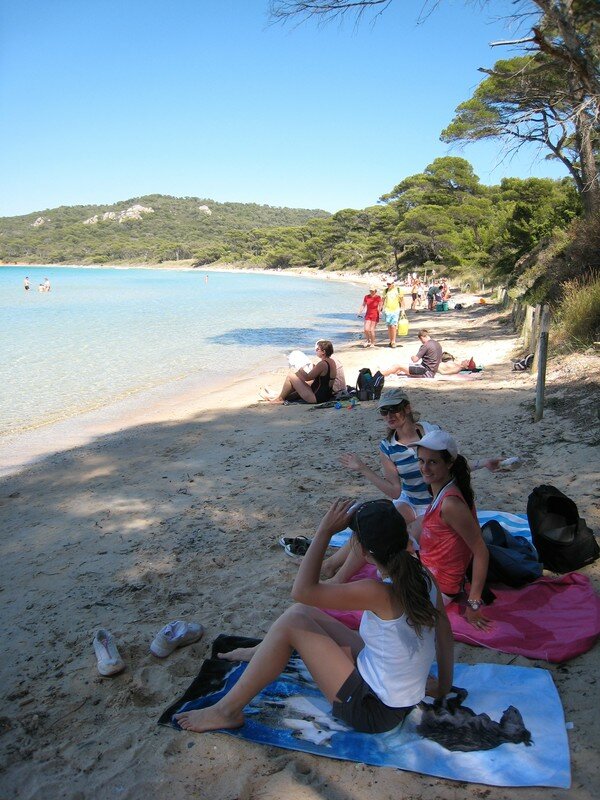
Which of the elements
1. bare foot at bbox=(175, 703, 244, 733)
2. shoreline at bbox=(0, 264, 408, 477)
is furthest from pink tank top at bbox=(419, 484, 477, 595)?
shoreline at bbox=(0, 264, 408, 477)

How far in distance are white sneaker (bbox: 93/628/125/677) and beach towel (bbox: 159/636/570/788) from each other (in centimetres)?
43

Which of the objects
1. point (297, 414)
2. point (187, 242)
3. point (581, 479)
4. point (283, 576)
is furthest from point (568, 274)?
point (187, 242)

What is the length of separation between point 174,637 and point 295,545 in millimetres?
1189

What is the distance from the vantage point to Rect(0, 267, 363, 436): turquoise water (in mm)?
12469

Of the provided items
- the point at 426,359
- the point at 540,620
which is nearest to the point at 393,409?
the point at 540,620

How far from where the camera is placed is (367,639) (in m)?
2.33

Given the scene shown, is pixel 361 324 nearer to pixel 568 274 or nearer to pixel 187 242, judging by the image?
pixel 568 274

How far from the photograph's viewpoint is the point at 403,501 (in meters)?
3.73

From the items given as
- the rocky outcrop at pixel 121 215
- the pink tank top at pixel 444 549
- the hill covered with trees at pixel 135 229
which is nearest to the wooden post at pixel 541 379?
the pink tank top at pixel 444 549

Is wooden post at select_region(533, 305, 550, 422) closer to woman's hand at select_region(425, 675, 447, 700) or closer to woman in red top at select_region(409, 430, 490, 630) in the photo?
woman in red top at select_region(409, 430, 490, 630)

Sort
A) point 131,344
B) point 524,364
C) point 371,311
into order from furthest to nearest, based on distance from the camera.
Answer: point 131,344, point 371,311, point 524,364

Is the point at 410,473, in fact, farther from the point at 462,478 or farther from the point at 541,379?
the point at 541,379

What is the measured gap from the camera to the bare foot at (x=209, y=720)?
2.52m

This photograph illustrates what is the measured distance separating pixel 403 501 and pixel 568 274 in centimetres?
981
